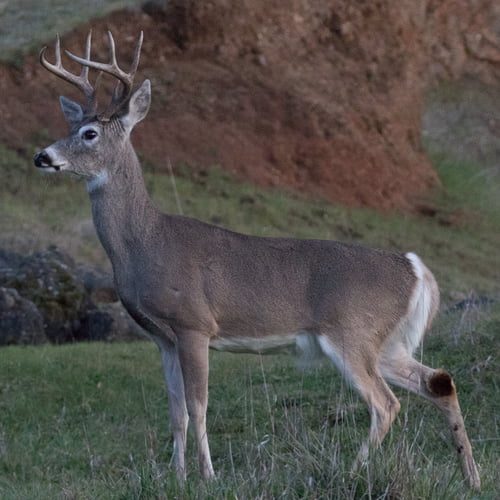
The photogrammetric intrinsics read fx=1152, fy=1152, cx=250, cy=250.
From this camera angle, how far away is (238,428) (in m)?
9.21

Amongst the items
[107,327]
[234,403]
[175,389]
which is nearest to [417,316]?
[175,389]

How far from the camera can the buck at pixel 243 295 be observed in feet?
25.8

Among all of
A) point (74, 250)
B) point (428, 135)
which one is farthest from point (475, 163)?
point (74, 250)

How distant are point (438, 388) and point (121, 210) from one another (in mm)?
2657

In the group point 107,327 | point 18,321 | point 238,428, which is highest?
point 238,428

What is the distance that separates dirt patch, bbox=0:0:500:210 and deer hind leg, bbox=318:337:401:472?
14193mm

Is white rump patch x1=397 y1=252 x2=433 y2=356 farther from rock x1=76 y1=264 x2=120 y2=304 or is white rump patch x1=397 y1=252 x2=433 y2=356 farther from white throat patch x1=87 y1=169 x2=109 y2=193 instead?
rock x1=76 y1=264 x2=120 y2=304

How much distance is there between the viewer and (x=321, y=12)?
25859 millimetres

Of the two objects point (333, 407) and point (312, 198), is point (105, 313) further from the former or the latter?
point (312, 198)

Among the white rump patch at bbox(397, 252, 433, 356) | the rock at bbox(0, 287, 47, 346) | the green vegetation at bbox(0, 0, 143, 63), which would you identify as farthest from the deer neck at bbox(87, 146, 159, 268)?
the green vegetation at bbox(0, 0, 143, 63)

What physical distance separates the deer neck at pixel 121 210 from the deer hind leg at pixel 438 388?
6.55ft

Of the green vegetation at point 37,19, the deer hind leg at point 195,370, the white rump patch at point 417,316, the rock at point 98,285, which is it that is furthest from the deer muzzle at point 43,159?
the green vegetation at point 37,19

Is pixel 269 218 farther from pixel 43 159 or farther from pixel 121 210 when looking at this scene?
pixel 43 159

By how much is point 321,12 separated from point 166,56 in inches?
157
